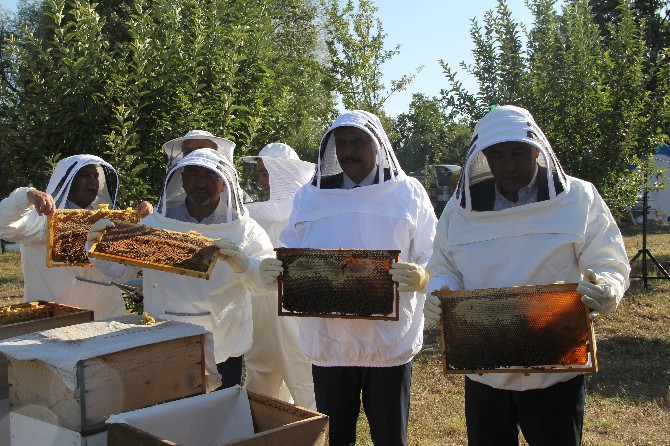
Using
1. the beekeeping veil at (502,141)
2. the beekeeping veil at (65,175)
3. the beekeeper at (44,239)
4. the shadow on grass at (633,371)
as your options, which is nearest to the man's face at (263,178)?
the beekeeper at (44,239)

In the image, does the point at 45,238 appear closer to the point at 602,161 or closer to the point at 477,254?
the point at 477,254

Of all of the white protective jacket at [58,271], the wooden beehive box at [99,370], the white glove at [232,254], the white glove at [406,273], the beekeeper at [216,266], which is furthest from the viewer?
the white protective jacket at [58,271]

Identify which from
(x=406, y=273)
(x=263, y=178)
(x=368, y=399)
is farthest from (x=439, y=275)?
(x=263, y=178)

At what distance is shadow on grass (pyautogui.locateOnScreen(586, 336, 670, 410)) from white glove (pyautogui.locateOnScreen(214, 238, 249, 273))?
4089mm

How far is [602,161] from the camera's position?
8.02 m

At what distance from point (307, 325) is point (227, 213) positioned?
863mm

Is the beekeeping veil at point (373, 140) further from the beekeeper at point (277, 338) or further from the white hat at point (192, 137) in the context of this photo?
the white hat at point (192, 137)

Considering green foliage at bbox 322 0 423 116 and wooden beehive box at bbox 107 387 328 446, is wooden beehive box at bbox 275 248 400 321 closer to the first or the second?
wooden beehive box at bbox 107 387 328 446

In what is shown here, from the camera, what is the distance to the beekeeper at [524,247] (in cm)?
281

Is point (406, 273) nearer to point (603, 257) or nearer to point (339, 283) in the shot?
point (339, 283)

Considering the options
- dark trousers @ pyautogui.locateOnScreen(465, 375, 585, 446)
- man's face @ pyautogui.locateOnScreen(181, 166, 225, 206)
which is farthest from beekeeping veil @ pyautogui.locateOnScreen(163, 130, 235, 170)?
dark trousers @ pyautogui.locateOnScreen(465, 375, 585, 446)

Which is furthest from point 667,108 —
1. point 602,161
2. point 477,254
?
point 477,254

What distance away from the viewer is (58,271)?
14.6ft

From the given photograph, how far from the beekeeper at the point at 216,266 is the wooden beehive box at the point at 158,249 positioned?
0.34 ft
